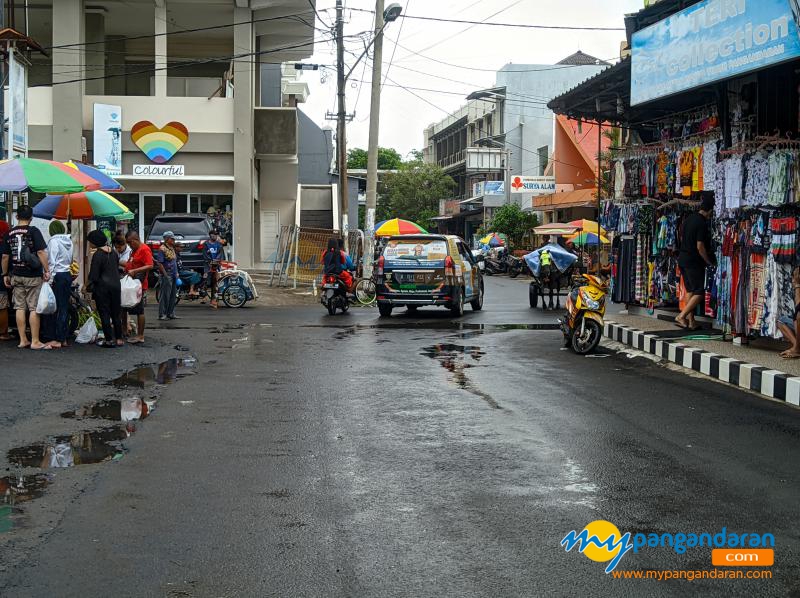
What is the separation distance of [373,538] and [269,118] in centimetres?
2915

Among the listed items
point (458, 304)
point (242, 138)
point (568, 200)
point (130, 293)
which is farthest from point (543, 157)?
point (130, 293)

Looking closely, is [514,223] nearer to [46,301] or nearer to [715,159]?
[715,159]

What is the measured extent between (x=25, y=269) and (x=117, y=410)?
4659mm

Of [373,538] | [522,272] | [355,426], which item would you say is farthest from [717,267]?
[522,272]

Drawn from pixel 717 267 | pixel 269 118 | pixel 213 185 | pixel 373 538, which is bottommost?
pixel 373 538

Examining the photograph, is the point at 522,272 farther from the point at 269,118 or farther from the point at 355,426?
the point at 355,426

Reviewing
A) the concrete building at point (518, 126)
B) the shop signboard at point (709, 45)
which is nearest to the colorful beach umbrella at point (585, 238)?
the concrete building at point (518, 126)

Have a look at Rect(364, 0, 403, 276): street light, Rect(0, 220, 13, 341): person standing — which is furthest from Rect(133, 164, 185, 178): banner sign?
Rect(0, 220, 13, 341): person standing

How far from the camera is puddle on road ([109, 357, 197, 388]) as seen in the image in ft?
35.4

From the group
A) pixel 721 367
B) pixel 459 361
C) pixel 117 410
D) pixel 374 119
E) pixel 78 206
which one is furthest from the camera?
pixel 374 119

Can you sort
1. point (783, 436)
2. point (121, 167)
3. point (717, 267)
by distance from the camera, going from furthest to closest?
point (121, 167), point (717, 267), point (783, 436)

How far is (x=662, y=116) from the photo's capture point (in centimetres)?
1748

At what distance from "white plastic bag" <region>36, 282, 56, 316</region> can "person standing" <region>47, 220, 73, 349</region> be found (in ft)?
1.03

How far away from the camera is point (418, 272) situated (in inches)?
806
